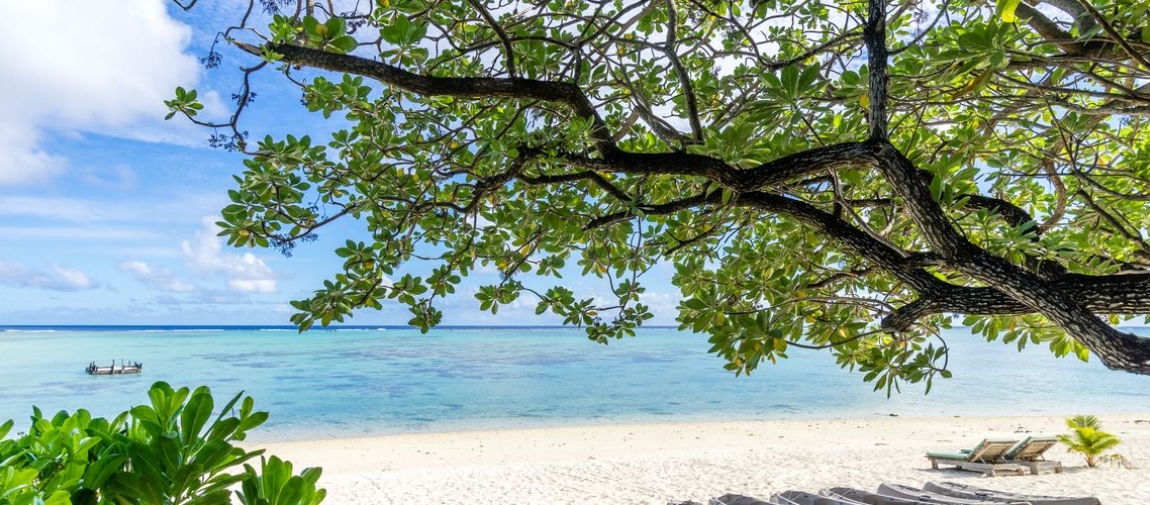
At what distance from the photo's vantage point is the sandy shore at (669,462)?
8555 mm

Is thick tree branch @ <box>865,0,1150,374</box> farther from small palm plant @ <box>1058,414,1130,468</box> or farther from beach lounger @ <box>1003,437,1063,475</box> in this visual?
small palm plant @ <box>1058,414,1130,468</box>

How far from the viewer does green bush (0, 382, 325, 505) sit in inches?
34.4

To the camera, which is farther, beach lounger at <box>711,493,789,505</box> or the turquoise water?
the turquoise water

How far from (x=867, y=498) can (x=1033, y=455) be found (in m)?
6.92

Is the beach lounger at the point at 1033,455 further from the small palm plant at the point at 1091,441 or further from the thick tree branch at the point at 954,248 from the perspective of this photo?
the thick tree branch at the point at 954,248

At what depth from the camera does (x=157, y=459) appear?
2.91ft

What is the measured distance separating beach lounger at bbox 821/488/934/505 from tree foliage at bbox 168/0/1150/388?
1628 mm

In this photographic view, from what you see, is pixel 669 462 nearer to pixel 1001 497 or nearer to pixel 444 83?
pixel 1001 497

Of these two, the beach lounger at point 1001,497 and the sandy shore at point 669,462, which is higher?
the beach lounger at point 1001,497

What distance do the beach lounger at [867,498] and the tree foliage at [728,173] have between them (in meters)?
1.63

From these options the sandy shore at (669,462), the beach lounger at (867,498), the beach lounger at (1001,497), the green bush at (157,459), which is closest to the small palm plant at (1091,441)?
the sandy shore at (669,462)

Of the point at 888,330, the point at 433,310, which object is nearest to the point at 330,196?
the point at 433,310

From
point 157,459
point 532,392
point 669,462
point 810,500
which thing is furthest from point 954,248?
point 532,392

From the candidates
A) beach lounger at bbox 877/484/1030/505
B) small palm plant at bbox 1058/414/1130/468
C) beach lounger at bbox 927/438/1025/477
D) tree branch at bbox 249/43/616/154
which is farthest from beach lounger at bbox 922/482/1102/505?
small palm plant at bbox 1058/414/1130/468
